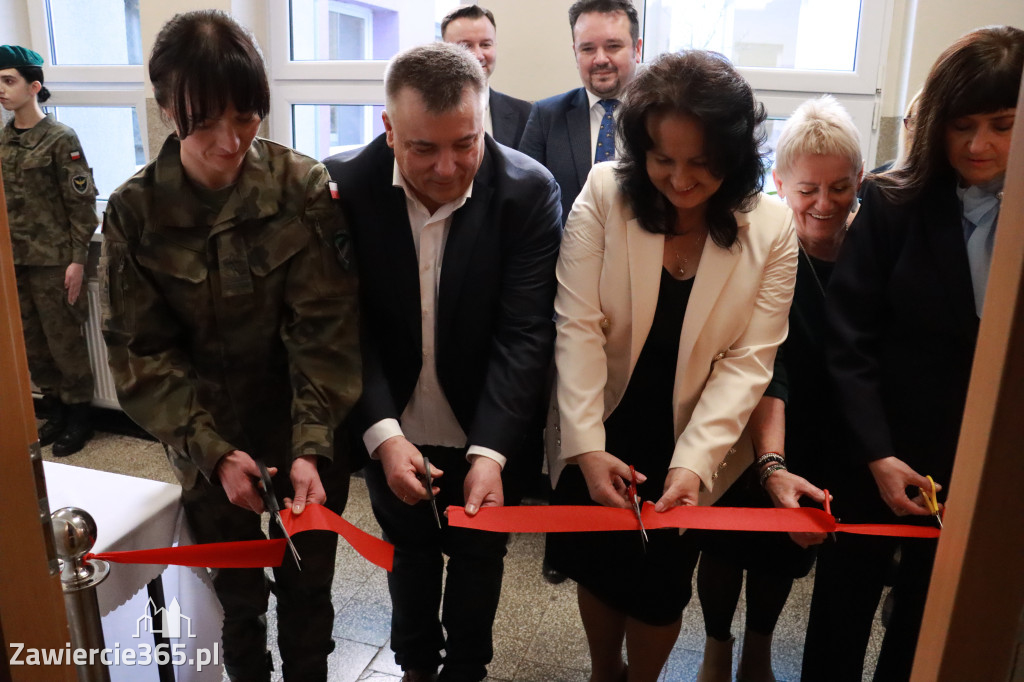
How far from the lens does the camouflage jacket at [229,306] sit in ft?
4.70

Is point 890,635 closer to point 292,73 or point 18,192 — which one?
point 292,73

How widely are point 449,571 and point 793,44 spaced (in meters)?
2.45

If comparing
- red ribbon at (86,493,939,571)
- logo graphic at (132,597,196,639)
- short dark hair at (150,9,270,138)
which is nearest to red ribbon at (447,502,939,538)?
red ribbon at (86,493,939,571)

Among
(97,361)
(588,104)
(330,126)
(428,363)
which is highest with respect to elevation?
(588,104)

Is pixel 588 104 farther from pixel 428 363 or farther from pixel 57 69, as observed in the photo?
pixel 57 69

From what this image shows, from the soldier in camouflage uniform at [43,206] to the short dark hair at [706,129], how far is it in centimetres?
304

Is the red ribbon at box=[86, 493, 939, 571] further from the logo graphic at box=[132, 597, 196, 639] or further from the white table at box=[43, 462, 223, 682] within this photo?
the logo graphic at box=[132, 597, 196, 639]

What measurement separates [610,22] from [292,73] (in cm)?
185

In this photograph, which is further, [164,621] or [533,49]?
[533,49]

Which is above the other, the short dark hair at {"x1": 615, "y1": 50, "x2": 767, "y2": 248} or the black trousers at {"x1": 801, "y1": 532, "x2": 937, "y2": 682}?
the short dark hair at {"x1": 615, "y1": 50, "x2": 767, "y2": 248}

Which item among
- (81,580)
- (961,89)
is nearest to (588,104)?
(961,89)

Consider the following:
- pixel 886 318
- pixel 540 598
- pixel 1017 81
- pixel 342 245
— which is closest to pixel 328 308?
pixel 342 245

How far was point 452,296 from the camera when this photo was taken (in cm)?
159

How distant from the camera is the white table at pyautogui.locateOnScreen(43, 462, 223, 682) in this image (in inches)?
54.7
